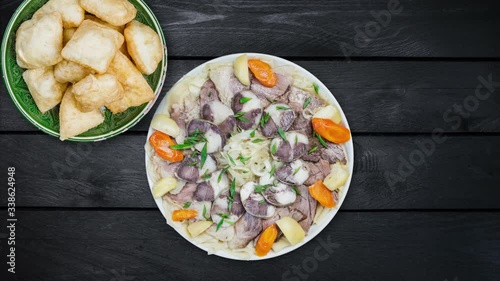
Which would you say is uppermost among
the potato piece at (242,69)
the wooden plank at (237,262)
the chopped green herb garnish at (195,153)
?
the potato piece at (242,69)

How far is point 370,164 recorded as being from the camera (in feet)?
6.52

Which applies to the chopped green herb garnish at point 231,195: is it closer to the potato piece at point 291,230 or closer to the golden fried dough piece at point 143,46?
the potato piece at point 291,230

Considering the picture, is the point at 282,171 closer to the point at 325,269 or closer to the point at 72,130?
the point at 325,269

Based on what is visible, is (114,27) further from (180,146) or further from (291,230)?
(291,230)

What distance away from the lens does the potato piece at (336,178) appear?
1829mm

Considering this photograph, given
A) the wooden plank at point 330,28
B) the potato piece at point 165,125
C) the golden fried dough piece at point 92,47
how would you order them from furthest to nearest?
the wooden plank at point 330,28, the potato piece at point 165,125, the golden fried dough piece at point 92,47

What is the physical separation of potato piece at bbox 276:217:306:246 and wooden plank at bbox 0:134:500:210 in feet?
0.83

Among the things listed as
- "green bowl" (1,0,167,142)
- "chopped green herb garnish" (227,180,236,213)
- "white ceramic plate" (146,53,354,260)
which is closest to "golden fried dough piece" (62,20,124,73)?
"green bowl" (1,0,167,142)

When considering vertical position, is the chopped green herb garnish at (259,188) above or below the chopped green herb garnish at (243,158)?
below

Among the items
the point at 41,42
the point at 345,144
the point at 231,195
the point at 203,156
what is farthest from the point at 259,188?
the point at 41,42

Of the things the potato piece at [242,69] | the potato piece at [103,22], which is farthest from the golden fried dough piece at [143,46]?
the potato piece at [242,69]

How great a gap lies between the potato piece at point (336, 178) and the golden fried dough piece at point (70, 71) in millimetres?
793

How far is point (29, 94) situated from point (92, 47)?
12.6 inches

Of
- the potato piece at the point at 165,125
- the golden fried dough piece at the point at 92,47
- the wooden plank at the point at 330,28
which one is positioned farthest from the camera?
the wooden plank at the point at 330,28
